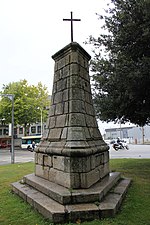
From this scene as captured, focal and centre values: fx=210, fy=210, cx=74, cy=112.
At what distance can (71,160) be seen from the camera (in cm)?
456

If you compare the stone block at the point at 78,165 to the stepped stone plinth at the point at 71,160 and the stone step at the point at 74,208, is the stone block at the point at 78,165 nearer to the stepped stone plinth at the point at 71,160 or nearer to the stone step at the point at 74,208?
the stepped stone plinth at the point at 71,160

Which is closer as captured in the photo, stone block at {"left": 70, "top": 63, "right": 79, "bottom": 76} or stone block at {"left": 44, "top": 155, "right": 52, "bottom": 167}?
stone block at {"left": 44, "top": 155, "right": 52, "bottom": 167}

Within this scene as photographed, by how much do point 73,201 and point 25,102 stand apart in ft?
98.4

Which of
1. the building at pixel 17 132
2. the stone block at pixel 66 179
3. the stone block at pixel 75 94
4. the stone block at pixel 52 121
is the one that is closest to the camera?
the stone block at pixel 66 179

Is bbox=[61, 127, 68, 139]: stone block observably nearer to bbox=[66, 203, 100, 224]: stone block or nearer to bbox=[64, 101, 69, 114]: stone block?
bbox=[64, 101, 69, 114]: stone block

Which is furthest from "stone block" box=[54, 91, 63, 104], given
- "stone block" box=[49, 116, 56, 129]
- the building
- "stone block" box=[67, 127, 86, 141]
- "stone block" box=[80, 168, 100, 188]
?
the building

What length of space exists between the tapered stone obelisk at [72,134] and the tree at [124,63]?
7.42 feet

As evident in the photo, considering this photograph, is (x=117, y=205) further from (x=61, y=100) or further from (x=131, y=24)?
(x=131, y=24)

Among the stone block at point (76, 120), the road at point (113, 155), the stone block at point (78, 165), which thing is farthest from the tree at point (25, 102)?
the stone block at point (78, 165)

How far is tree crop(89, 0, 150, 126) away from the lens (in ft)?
25.2

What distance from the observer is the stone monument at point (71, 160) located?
3952 millimetres

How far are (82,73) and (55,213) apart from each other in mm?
3623

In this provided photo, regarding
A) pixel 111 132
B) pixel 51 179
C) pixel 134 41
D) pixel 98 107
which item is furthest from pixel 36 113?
pixel 111 132

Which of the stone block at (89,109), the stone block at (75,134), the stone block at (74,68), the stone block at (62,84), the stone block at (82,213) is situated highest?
the stone block at (74,68)
